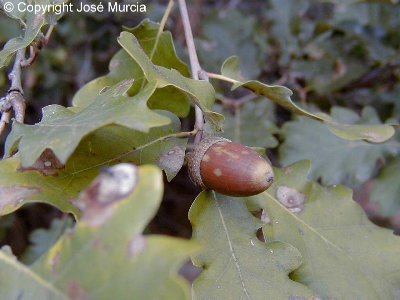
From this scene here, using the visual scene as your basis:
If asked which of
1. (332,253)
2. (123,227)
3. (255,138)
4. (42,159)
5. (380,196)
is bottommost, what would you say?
(380,196)

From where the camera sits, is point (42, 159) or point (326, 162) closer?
point (42, 159)

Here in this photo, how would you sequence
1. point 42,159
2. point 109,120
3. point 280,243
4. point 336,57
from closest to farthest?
point 109,120, point 42,159, point 280,243, point 336,57

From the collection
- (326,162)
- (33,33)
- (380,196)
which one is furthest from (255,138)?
(33,33)

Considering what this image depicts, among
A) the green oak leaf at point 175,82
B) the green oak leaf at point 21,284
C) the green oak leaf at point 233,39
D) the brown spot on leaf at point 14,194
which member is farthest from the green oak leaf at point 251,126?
the green oak leaf at point 21,284

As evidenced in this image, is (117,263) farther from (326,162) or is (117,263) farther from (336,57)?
(336,57)

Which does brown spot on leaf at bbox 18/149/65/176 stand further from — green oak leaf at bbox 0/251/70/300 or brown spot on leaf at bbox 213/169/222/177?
brown spot on leaf at bbox 213/169/222/177

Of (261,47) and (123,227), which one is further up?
(123,227)

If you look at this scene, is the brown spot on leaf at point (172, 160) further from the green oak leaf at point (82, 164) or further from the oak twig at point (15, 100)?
the oak twig at point (15, 100)
